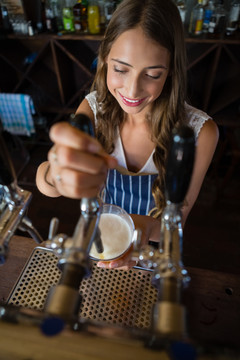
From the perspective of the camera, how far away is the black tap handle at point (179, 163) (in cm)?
46

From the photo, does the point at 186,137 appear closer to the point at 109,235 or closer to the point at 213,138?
the point at 109,235

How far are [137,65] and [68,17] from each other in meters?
2.14

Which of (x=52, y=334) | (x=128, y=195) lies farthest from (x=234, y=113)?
(x=52, y=334)

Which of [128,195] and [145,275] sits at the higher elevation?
[145,275]

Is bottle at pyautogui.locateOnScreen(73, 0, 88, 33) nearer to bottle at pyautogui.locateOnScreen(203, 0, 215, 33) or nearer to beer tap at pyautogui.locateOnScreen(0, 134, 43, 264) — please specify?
bottle at pyautogui.locateOnScreen(203, 0, 215, 33)

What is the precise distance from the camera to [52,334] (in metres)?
0.42

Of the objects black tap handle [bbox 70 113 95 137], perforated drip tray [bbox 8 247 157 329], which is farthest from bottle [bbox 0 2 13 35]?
black tap handle [bbox 70 113 95 137]

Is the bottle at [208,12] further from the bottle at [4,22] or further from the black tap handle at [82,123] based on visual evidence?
the black tap handle at [82,123]

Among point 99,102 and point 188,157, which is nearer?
point 188,157

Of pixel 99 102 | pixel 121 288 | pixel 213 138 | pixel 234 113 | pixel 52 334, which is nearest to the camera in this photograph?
pixel 52 334

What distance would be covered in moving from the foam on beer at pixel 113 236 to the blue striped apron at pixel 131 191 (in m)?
0.72

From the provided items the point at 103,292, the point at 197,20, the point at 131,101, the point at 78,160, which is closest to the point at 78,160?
the point at 78,160

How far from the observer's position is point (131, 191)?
5.41 feet

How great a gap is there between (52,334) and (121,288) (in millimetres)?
545
